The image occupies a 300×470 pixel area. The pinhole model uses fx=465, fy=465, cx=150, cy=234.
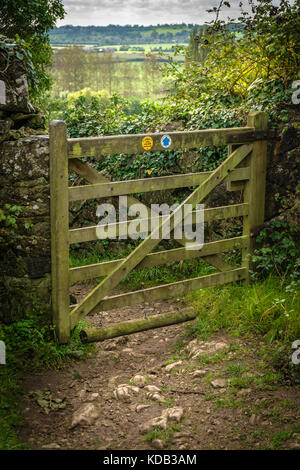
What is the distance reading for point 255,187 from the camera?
550 centimetres

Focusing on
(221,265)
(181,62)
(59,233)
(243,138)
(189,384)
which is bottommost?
(189,384)

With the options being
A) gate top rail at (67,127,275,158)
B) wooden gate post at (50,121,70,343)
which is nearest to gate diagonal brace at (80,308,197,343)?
wooden gate post at (50,121,70,343)

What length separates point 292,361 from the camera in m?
4.09

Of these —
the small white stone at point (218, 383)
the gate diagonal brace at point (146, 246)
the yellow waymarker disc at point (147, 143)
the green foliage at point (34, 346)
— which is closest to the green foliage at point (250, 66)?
the gate diagonal brace at point (146, 246)

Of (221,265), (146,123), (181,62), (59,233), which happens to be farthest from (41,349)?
(181,62)

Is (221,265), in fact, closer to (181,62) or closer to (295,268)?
(295,268)

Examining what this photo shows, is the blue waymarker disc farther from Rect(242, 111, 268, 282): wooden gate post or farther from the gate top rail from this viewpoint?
Rect(242, 111, 268, 282): wooden gate post

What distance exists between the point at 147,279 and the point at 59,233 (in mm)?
2434

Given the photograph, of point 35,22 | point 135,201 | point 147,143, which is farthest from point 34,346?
point 35,22

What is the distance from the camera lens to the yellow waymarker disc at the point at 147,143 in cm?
459

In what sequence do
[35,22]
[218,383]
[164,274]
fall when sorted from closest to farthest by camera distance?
1. [218,383]
2. [164,274]
3. [35,22]

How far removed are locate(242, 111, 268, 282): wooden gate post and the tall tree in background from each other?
8692 millimetres

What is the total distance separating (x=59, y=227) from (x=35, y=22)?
11.5 meters

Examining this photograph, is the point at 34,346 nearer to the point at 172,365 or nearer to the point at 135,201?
the point at 172,365
